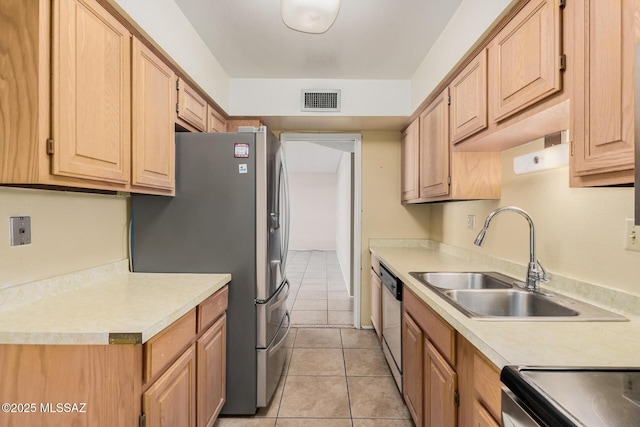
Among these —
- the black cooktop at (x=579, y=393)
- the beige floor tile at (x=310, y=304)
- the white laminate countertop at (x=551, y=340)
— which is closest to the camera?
the black cooktop at (x=579, y=393)

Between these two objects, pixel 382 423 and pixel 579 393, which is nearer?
pixel 579 393

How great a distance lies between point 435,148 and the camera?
2227 millimetres

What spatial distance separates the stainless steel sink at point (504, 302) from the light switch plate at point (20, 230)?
181cm

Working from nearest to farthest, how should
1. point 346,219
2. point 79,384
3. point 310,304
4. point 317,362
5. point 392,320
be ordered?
point 79,384 → point 392,320 → point 317,362 → point 310,304 → point 346,219

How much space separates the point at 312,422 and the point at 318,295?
8.63ft

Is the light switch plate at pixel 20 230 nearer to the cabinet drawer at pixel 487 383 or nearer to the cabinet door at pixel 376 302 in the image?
Answer: the cabinet drawer at pixel 487 383

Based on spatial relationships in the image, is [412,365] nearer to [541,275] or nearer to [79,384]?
[541,275]

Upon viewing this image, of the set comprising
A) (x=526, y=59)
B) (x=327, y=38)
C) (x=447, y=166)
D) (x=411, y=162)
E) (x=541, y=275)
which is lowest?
(x=541, y=275)

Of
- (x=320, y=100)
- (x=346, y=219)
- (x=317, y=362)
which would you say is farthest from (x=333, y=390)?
(x=346, y=219)

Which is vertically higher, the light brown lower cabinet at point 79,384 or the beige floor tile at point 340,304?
the light brown lower cabinet at point 79,384

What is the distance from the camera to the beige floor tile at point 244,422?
183 cm

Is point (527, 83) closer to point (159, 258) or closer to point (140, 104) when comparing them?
point (140, 104)

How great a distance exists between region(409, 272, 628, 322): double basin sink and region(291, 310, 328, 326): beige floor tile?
187 cm

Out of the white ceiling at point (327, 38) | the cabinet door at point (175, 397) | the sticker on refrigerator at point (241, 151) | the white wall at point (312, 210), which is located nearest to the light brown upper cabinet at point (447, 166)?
the white ceiling at point (327, 38)
